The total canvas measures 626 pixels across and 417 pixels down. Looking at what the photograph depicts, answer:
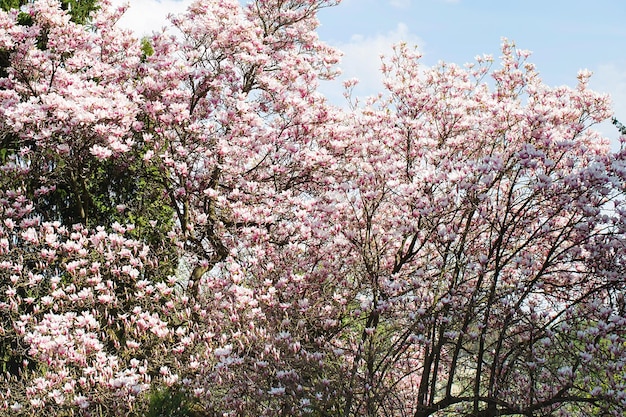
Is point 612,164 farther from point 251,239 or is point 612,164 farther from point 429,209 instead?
point 251,239

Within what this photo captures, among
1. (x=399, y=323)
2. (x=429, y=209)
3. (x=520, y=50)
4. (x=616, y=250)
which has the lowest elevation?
(x=399, y=323)

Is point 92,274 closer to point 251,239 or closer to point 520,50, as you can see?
point 251,239

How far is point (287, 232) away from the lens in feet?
23.7

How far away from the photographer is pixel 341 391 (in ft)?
18.6

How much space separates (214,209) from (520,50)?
3922mm

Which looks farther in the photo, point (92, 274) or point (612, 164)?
point (92, 274)

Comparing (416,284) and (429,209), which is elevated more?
(429,209)

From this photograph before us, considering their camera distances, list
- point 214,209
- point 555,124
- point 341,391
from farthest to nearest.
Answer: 1. point 214,209
2. point 555,124
3. point 341,391

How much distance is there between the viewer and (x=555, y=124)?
6230mm

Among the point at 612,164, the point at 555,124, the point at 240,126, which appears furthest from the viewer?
the point at 240,126

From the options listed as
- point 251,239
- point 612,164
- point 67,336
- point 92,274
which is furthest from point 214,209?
point 612,164

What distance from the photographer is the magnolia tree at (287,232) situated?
18.5ft

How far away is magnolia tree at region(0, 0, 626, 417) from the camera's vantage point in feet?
18.5

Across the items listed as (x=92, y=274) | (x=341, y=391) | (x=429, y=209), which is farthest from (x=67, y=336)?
(x=429, y=209)
